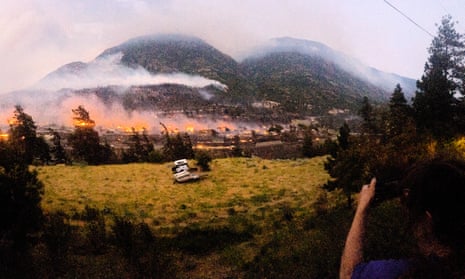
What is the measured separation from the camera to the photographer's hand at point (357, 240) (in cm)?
166

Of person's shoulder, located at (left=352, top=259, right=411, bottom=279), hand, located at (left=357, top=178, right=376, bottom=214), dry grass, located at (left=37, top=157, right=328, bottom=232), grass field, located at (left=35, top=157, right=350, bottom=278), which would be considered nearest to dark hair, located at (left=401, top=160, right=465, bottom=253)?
person's shoulder, located at (left=352, top=259, right=411, bottom=279)

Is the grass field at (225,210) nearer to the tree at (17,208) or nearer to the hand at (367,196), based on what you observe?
the tree at (17,208)

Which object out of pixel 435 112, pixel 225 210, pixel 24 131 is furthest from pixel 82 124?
pixel 435 112

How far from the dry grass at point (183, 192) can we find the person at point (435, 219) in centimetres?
1857

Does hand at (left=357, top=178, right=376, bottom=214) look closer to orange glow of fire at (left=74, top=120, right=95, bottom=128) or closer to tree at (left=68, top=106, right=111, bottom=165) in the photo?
tree at (left=68, top=106, right=111, bottom=165)

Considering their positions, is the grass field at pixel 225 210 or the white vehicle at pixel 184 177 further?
the white vehicle at pixel 184 177

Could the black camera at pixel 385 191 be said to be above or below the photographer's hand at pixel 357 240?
above

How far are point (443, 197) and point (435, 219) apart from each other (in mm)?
101

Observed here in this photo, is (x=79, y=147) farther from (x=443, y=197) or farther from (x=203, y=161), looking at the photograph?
(x=443, y=197)

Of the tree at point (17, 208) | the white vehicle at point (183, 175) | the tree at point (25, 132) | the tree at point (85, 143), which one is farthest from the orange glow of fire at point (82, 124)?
the tree at point (17, 208)

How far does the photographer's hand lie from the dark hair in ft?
1.11

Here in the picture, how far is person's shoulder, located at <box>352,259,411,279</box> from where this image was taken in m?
1.46

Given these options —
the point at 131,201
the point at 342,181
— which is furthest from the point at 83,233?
the point at 342,181

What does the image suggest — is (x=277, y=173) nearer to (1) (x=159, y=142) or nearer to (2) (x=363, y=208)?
(2) (x=363, y=208)
